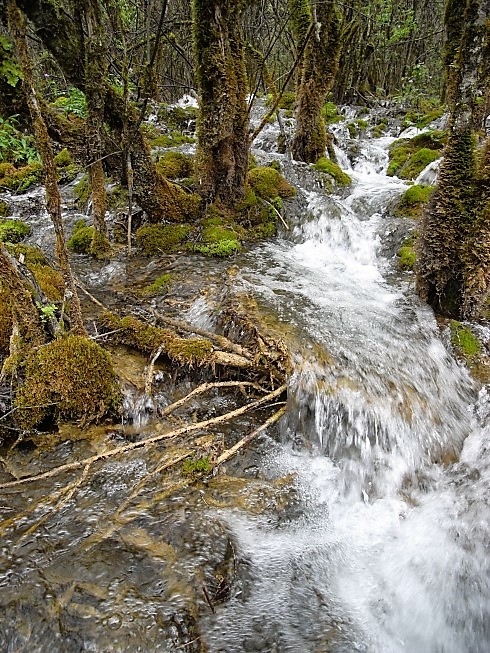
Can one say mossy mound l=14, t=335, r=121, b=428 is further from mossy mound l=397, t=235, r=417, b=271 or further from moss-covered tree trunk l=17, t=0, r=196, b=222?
mossy mound l=397, t=235, r=417, b=271

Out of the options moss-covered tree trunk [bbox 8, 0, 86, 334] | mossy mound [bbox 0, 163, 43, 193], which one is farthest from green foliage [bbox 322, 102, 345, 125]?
moss-covered tree trunk [bbox 8, 0, 86, 334]

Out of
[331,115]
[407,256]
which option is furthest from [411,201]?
[331,115]

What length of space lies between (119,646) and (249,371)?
104 inches

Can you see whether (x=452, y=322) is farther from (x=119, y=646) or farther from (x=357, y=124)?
(x=357, y=124)

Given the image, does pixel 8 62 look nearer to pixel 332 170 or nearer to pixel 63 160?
pixel 332 170

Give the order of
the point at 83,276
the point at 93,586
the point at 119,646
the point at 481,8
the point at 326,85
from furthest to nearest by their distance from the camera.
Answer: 1. the point at 326,85
2. the point at 83,276
3. the point at 481,8
4. the point at 93,586
5. the point at 119,646

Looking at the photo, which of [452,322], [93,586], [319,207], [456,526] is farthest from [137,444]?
[319,207]

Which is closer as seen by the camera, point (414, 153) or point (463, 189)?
point (463, 189)

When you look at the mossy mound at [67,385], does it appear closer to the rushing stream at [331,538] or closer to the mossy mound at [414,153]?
the rushing stream at [331,538]

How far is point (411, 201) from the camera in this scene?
951cm

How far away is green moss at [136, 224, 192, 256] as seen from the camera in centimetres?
768

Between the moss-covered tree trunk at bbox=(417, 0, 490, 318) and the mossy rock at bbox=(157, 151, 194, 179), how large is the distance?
A: 5.87 metres

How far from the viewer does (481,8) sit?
4.73m

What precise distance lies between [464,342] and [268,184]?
5.84 m
